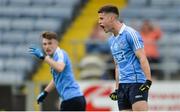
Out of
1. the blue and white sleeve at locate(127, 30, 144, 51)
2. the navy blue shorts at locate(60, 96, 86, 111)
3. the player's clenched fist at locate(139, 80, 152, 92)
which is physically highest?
the blue and white sleeve at locate(127, 30, 144, 51)

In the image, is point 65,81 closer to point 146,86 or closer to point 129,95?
point 129,95

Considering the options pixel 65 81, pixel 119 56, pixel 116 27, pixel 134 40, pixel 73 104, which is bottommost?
pixel 73 104

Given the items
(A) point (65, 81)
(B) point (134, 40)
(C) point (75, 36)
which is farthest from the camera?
(C) point (75, 36)

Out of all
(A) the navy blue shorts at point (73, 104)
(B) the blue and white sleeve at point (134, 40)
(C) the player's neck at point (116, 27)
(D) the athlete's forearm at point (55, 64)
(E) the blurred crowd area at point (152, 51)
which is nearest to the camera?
(B) the blue and white sleeve at point (134, 40)

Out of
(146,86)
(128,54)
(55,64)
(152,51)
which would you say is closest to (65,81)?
(55,64)

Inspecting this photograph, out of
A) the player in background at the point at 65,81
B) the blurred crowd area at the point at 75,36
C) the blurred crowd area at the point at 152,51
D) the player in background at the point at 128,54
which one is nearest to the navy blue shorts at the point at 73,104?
the player in background at the point at 65,81

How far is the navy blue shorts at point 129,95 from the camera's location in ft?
27.2

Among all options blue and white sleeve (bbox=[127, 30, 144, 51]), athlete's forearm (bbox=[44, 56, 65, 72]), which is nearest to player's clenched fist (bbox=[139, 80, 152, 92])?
blue and white sleeve (bbox=[127, 30, 144, 51])

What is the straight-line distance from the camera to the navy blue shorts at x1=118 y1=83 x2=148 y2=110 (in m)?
8.30

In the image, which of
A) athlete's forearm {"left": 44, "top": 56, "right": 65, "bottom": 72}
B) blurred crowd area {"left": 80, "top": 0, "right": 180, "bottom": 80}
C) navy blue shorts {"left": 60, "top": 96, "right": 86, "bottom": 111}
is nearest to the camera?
athlete's forearm {"left": 44, "top": 56, "right": 65, "bottom": 72}

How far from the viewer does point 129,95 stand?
8.42m

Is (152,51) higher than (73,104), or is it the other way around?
(152,51)

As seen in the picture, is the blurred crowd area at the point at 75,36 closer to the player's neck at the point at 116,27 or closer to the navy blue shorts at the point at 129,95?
the navy blue shorts at the point at 129,95

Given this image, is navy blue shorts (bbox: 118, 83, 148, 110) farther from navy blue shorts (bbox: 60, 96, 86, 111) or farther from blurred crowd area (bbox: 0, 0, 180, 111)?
blurred crowd area (bbox: 0, 0, 180, 111)
